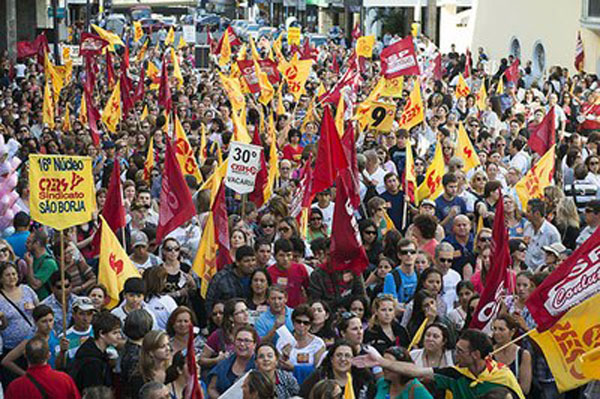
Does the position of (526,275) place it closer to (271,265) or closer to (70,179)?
(271,265)

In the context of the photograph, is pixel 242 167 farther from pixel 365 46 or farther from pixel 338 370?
pixel 365 46

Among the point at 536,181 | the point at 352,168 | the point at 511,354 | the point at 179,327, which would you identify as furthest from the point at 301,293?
the point at 536,181

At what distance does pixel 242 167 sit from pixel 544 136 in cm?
→ 542

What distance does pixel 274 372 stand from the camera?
29.1 ft

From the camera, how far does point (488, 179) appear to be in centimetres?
1579

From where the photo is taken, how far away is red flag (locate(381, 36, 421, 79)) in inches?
866

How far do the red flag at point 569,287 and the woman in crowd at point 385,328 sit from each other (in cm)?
161

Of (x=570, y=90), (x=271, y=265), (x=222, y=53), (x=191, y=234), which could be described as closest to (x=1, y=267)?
(x=271, y=265)

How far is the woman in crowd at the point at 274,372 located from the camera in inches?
345

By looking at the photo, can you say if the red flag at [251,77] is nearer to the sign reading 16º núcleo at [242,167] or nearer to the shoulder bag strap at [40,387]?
the sign reading 16º núcleo at [242,167]

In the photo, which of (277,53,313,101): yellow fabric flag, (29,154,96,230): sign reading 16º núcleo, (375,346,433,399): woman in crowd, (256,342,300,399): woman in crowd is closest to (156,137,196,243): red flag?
(29,154,96,230): sign reading 16º núcleo

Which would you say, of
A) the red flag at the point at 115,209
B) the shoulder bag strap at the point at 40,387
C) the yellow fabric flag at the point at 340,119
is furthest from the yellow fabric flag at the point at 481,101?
the shoulder bag strap at the point at 40,387

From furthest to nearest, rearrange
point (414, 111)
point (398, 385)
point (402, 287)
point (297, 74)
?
point (297, 74), point (414, 111), point (402, 287), point (398, 385)

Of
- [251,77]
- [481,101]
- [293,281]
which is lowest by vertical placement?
[481,101]
